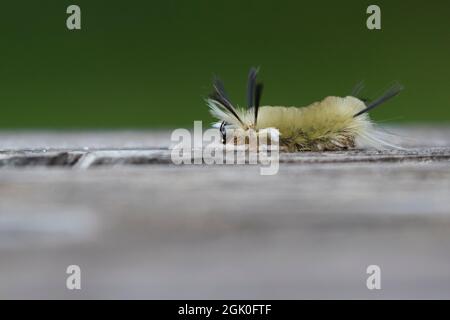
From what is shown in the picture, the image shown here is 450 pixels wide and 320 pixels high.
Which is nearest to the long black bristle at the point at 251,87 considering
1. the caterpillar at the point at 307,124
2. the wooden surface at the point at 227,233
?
the caterpillar at the point at 307,124

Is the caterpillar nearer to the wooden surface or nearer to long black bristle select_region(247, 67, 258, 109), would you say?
long black bristle select_region(247, 67, 258, 109)

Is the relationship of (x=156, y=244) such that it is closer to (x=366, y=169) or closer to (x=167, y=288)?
(x=167, y=288)

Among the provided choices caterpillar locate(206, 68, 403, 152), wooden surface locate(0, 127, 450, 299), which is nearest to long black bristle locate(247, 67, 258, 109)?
caterpillar locate(206, 68, 403, 152)

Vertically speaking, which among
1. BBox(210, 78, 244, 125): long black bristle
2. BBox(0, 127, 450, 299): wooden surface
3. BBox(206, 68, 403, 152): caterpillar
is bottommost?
BBox(0, 127, 450, 299): wooden surface

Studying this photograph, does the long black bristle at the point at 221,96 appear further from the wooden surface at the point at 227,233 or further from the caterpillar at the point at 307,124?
the wooden surface at the point at 227,233

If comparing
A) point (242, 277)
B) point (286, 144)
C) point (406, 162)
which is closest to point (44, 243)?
point (242, 277)

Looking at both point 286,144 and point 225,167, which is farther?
point 286,144
